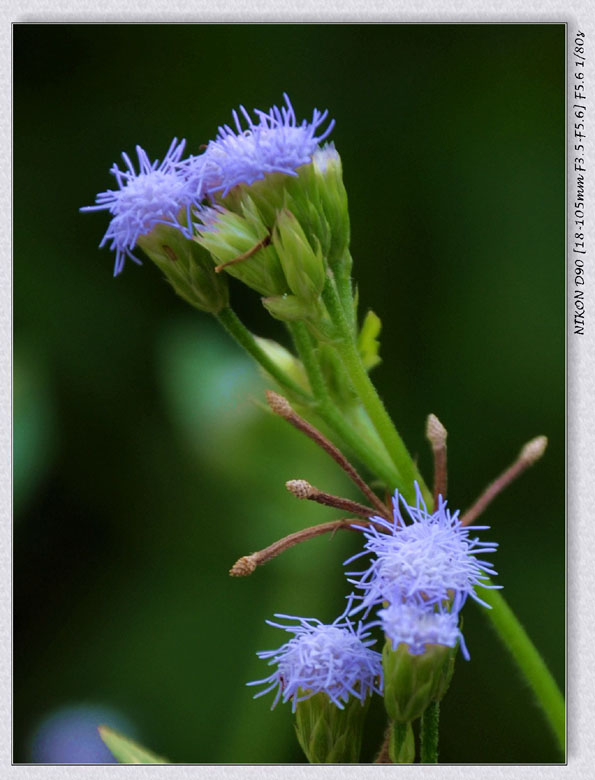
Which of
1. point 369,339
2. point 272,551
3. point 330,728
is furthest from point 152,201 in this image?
point 330,728

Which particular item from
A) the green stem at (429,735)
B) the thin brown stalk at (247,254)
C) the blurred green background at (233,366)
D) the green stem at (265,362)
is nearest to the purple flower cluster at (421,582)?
the green stem at (429,735)

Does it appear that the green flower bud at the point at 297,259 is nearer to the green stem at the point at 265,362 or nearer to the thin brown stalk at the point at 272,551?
the green stem at the point at 265,362

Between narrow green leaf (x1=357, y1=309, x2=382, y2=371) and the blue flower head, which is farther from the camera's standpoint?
narrow green leaf (x1=357, y1=309, x2=382, y2=371)

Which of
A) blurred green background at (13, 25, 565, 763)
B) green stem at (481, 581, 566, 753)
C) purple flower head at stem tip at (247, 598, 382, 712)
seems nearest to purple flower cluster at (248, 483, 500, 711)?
purple flower head at stem tip at (247, 598, 382, 712)

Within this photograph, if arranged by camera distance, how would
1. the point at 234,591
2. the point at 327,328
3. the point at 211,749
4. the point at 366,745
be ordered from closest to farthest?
the point at 327,328 → the point at 366,745 → the point at 211,749 → the point at 234,591

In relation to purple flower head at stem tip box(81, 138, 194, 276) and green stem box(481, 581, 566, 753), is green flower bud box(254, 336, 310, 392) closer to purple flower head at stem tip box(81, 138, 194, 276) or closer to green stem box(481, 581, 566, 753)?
purple flower head at stem tip box(81, 138, 194, 276)

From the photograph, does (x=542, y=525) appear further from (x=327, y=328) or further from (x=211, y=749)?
(x=327, y=328)

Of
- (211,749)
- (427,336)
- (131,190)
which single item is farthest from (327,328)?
(211,749)

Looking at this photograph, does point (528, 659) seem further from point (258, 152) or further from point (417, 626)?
point (258, 152)
